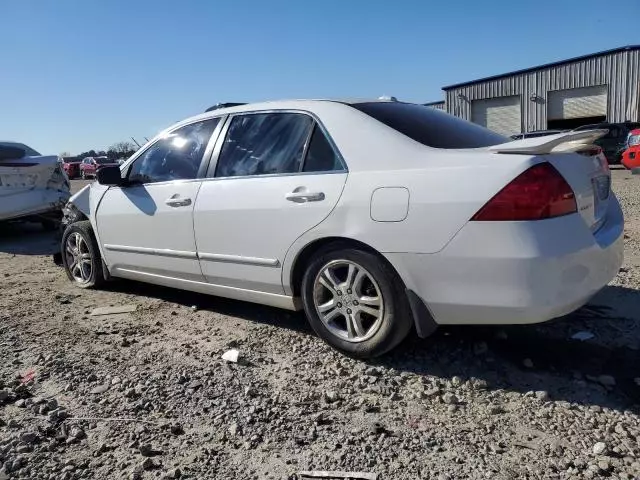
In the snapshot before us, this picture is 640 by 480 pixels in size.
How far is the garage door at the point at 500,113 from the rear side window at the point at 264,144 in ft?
88.6

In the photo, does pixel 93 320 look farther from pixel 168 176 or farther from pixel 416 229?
pixel 416 229

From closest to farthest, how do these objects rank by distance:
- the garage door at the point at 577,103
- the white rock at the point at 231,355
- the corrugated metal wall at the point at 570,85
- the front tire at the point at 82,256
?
the white rock at the point at 231,355 → the front tire at the point at 82,256 → the corrugated metal wall at the point at 570,85 → the garage door at the point at 577,103

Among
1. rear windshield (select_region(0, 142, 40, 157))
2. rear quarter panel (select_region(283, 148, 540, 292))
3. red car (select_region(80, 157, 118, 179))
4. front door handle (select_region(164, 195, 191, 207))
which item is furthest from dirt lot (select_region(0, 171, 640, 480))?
red car (select_region(80, 157, 118, 179))

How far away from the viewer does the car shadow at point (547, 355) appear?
9.27 ft

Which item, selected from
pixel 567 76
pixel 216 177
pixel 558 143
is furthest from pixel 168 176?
pixel 567 76

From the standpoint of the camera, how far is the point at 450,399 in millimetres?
2752

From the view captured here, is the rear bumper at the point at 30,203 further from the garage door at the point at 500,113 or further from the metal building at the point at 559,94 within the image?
the metal building at the point at 559,94

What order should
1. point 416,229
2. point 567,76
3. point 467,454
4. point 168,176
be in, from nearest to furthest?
point 467,454
point 416,229
point 168,176
point 567,76

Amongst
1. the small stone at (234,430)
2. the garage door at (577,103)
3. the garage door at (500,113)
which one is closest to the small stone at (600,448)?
the small stone at (234,430)

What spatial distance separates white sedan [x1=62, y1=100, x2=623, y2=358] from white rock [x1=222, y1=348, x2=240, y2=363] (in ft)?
1.42

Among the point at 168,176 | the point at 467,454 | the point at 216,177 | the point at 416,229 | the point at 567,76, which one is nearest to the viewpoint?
the point at 467,454

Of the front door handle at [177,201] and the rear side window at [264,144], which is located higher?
the rear side window at [264,144]

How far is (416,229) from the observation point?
2820mm

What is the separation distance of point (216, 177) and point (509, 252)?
2.14 m
